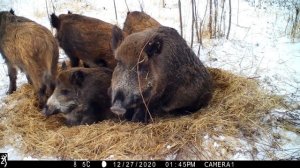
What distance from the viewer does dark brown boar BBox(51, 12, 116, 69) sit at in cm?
566

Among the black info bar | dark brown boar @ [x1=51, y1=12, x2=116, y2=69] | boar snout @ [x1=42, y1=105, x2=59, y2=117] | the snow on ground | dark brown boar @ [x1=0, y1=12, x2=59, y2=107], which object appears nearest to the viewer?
the black info bar

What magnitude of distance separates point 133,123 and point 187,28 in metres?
4.04

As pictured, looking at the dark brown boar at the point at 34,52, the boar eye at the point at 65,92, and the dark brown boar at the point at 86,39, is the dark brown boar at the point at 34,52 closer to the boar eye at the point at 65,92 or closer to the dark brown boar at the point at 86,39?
the boar eye at the point at 65,92

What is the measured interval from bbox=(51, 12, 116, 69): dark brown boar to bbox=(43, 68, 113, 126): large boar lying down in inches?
30.1

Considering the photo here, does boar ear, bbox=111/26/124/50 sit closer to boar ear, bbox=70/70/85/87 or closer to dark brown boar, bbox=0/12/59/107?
boar ear, bbox=70/70/85/87

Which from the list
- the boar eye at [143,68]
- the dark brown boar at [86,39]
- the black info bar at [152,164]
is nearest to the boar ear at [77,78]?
the dark brown boar at [86,39]

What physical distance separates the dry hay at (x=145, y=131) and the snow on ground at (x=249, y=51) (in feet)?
0.44

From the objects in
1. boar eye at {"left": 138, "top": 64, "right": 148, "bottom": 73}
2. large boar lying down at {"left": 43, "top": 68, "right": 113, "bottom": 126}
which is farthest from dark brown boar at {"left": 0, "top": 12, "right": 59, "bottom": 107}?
boar eye at {"left": 138, "top": 64, "right": 148, "bottom": 73}

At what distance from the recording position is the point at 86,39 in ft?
18.7

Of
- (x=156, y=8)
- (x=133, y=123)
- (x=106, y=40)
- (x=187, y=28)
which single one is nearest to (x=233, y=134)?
(x=133, y=123)

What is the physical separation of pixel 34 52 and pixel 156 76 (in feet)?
5.49

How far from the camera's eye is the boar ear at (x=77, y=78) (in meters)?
4.70

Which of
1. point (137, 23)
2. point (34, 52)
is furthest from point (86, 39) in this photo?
point (34, 52)

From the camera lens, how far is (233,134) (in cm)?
400
